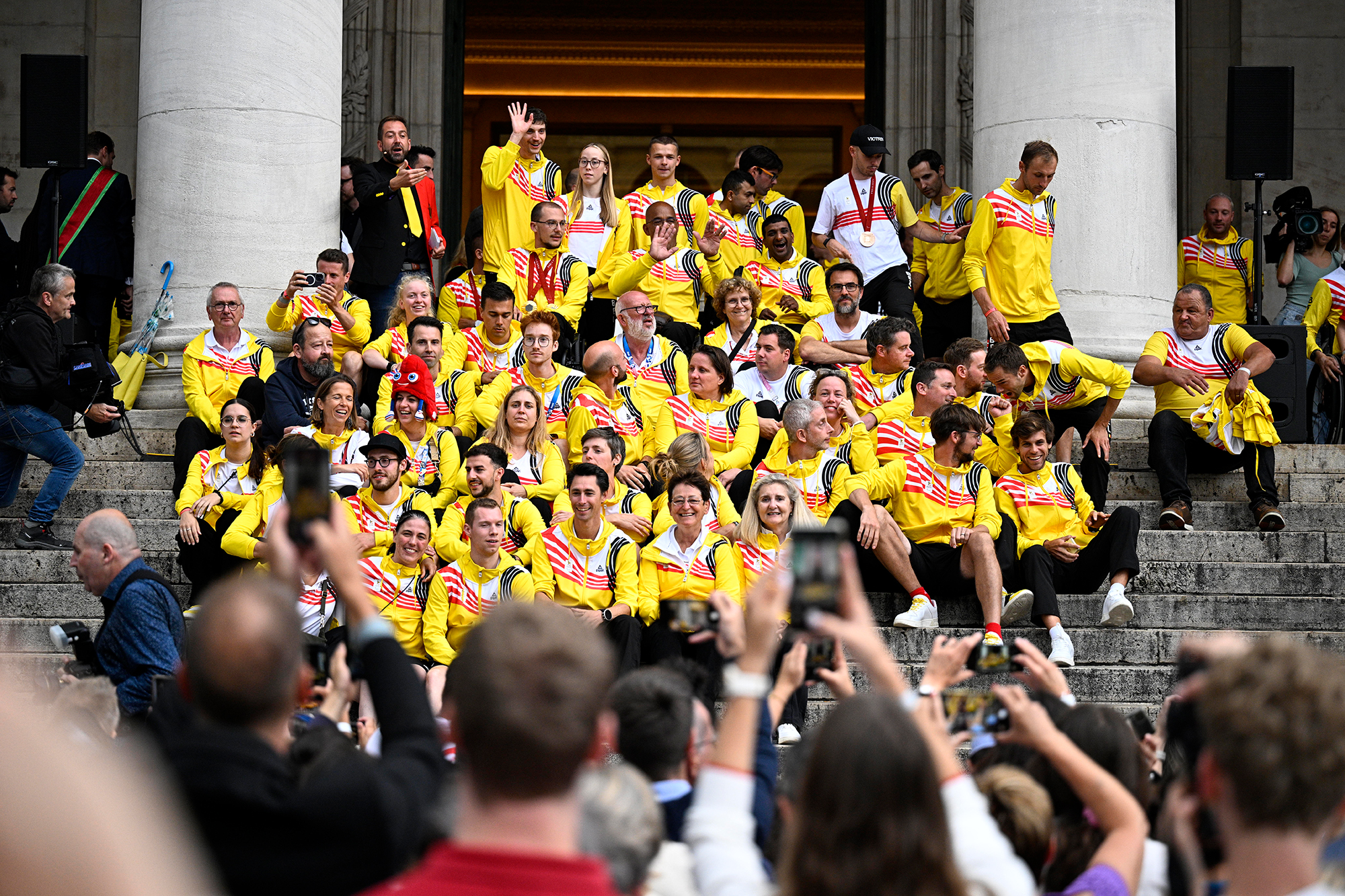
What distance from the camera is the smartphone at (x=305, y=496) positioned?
2773 mm

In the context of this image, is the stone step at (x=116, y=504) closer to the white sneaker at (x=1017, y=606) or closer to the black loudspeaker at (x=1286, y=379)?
the white sneaker at (x=1017, y=606)

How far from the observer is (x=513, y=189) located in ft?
39.7

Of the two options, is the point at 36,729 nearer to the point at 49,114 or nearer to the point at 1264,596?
the point at 1264,596

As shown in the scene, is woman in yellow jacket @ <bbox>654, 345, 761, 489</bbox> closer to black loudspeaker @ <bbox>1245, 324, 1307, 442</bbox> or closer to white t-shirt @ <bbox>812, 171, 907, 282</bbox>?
white t-shirt @ <bbox>812, 171, 907, 282</bbox>

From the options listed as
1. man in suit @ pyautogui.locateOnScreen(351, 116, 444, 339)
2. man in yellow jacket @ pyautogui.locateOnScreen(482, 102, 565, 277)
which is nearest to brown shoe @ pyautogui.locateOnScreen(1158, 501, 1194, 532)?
man in yellow jacket @ pyautogui.locateOnScreen(482, 102, 565, 277)

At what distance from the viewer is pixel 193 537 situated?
9.04 m

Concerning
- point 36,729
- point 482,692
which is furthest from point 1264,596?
point 36,729

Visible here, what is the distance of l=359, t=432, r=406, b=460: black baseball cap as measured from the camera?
9297mm

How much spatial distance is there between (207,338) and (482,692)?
9.11m

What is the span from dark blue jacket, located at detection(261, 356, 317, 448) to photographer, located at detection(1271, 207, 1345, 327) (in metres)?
→ 8.20

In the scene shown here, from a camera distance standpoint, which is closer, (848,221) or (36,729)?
(36,729)

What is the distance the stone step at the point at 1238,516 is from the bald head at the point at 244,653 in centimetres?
805

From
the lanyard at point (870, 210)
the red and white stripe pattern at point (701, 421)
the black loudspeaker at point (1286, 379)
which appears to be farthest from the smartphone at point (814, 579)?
the lanyard at point (870, 210)

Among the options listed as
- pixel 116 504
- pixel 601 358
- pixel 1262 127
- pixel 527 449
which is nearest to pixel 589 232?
pixel 601 358
